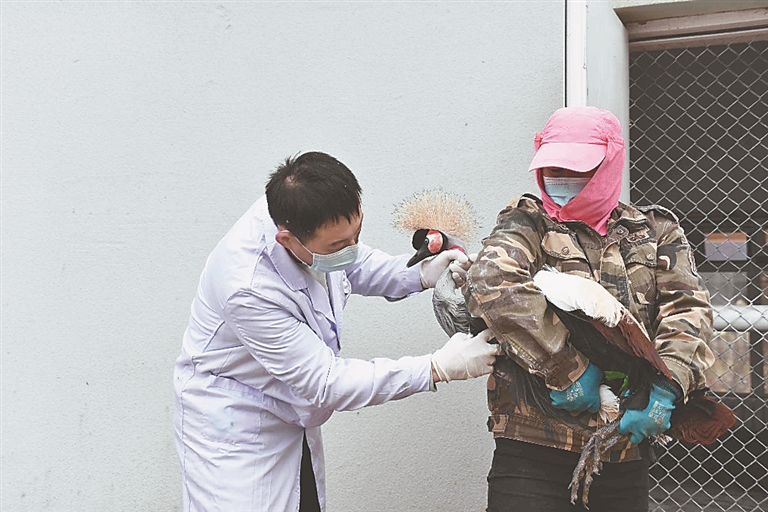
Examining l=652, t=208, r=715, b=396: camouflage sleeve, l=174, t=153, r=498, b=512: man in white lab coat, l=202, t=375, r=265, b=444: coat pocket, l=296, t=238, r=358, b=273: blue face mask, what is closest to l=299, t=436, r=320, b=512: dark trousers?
l=174, t=153, r=498, b=512: man in white lab coat

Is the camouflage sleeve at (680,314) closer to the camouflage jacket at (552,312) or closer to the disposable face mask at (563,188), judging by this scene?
the camouflage jacket at (552,312)

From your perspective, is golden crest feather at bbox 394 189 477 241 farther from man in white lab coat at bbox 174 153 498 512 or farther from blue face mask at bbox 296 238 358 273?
blue face mask at bbox 296 238 358 273

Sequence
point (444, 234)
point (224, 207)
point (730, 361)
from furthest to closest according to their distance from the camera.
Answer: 1. point (730, 361)
2. point (224, 207)
3. point (444, 234)

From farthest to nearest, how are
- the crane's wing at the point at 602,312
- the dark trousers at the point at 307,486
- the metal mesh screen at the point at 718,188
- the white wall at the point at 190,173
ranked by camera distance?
the metal mesh screen at the point at 718,188 < the white wall at the point at 190,173 < the dark trousers at the point at 307,486 < the crane's wing at the point at 602,312

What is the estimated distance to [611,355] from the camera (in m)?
1.99

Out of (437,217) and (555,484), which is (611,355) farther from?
(437,217)

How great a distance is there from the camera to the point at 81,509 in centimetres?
337

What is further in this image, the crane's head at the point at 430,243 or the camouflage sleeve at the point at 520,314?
the crane's head at the point at 430,243

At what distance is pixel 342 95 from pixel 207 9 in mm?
638

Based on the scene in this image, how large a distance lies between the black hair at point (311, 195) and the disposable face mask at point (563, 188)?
1.60 ft

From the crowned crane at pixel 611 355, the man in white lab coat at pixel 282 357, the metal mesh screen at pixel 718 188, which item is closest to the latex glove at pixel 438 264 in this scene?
Answer: the man in white lab coat at pixel 282 357

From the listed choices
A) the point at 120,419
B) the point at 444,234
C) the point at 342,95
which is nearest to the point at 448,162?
the point at 342,95

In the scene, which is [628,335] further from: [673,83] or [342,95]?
[673,83]

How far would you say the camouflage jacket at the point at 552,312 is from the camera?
197 cm
